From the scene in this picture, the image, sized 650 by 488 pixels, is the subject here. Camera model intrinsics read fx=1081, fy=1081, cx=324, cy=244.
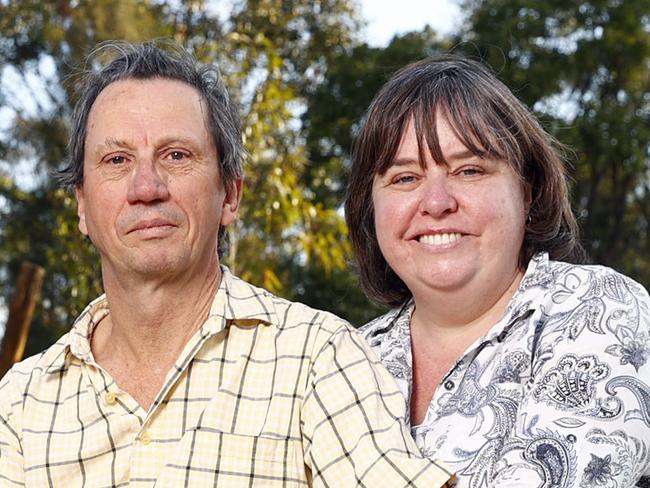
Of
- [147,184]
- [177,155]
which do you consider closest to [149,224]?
[147,184]

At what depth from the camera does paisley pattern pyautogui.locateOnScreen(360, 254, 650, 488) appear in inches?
94.6

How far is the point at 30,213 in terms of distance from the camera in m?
17.1

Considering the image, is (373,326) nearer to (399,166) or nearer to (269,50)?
(399,166)

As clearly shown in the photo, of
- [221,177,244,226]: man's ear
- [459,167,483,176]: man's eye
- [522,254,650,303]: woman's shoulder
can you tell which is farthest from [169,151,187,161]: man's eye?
[522,254,650,303]: woman's shoulder

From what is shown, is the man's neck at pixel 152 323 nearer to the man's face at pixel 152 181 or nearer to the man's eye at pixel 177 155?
the man's face at pixel 152 181

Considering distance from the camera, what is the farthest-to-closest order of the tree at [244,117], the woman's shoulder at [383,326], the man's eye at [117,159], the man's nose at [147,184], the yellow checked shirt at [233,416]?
the tree at [244,117] → the woman's shoulder at [383,326] → the man's eye at [117,159] → the man's nose at [147,184] → the yellow checked shirt at [233,416]

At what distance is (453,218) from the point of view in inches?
113

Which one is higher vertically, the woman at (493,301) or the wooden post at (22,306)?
the wooden post at (22,306)

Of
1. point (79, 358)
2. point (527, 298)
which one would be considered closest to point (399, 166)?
point (527, 298)

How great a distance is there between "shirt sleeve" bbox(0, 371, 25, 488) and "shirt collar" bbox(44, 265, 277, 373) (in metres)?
0.13

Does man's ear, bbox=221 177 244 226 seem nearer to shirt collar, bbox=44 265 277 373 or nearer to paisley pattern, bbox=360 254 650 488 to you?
shirt collar, bbox=44 265 277 373

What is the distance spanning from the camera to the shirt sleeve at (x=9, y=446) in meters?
2.80

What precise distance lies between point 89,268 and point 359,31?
1033cm

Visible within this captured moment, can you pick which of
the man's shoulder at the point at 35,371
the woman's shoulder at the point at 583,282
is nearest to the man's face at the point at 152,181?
the man's shoulder at the point at 35,371
